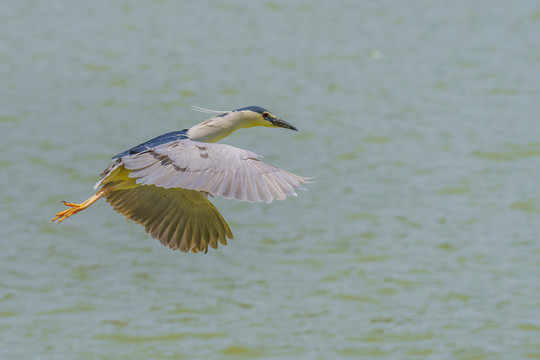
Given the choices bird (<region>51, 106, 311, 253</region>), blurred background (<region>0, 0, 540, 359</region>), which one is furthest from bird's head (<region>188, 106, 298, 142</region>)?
blurred background (<region>0, 0, 540, 359</region>)

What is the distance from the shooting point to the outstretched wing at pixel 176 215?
841 centimetres

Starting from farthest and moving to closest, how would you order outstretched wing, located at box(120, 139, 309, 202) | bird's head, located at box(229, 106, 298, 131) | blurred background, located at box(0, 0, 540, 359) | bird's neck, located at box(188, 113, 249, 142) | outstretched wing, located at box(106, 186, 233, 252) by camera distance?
blurred background, located at box(0, 0, 540, 359) → bird's head, located at box(229, 106, 298, 131) → outstretched wing, located at box(106, 186, 233, 252) → bird's neck, located at box(188, 113, 249, 142) → outstretched wing, located at box(120, 139, 309, 202)

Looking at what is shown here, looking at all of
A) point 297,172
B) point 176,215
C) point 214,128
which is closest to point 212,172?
point 214,128

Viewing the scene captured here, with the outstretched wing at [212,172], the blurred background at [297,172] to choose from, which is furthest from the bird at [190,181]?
the blurred background at [297,172]

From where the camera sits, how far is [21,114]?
1828cm

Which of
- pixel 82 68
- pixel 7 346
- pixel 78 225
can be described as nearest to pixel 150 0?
pixel 82 68

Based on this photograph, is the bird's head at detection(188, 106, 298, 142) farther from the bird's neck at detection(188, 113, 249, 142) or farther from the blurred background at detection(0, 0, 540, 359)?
the blurred background at detection(0, 0, 540, 359)

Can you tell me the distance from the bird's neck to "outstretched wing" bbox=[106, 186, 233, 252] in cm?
48

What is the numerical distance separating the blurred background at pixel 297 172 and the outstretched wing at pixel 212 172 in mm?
5647

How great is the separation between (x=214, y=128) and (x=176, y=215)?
2.53 feet

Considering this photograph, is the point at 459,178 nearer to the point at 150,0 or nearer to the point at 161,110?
the point at 161,110

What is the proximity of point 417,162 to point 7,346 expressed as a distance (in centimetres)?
777

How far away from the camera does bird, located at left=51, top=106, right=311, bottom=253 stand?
6.79m

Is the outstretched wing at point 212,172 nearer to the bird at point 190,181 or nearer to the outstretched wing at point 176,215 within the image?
the bird at point 190,181
